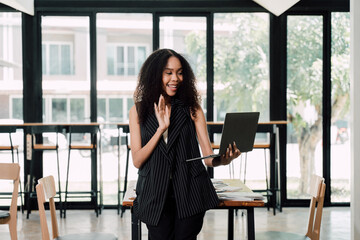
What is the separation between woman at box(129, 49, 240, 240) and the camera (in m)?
2.24

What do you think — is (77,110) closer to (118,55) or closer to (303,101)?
(118,55)

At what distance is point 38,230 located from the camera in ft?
18.5

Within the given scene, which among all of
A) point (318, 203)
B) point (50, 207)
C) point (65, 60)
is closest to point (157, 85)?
point (50, 207)

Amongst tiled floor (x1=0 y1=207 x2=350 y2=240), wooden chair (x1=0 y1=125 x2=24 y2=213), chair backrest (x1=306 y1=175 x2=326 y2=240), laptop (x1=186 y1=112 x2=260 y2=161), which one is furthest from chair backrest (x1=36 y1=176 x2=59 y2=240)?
wooden chair (x1=0 y1=125 x2=24 y2=213)

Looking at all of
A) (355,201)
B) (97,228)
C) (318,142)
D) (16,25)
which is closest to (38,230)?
(97,228)

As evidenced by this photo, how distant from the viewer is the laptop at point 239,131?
2.33 meters

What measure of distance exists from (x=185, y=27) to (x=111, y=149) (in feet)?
6.09

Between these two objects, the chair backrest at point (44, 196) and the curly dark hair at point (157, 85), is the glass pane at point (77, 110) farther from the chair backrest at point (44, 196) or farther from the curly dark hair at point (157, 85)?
the curly dark hair at point (157, 85)

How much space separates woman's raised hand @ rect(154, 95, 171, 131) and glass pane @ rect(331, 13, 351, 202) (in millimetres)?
5155

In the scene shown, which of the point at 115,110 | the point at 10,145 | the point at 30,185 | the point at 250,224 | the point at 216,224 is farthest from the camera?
the point at 115,110

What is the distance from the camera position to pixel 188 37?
700 cm

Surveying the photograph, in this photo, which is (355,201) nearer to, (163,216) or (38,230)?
(163,216)

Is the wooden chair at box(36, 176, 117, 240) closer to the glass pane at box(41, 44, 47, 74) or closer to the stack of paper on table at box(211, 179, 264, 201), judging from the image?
the stack of paper on table at box(211, 179, 264, 201)

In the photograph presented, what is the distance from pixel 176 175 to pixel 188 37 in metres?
4.93
